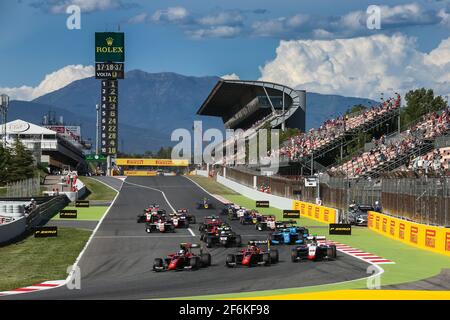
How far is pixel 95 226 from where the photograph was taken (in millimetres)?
47688

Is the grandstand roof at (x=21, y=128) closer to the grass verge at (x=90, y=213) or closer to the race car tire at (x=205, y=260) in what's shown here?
the grass verge at (x=90, y=213)

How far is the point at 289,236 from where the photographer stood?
36312 millimetres

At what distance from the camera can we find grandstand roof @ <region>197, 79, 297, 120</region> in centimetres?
13462

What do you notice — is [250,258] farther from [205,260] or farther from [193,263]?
[193,263]

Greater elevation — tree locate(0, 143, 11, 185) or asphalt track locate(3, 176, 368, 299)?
tree locate(0, 143, 11, 185)

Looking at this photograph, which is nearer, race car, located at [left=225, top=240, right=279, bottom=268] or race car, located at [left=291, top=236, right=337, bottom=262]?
race car, located at [left=225, top=240, right=279, bottom=268]

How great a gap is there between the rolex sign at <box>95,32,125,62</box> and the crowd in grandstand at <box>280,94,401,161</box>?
6208 centimetres

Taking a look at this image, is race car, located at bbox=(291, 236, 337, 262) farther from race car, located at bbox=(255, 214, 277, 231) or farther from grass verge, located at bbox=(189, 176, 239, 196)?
grass verge, located at bbox=(189, 176, 239, 196)

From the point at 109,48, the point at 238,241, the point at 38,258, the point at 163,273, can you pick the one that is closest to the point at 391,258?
the point at 238,241

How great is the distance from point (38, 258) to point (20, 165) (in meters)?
76.9

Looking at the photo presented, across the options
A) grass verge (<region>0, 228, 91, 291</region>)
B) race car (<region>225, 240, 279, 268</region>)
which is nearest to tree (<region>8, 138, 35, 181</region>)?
grass verge (<region>0, 228, 91, 291</region>)
